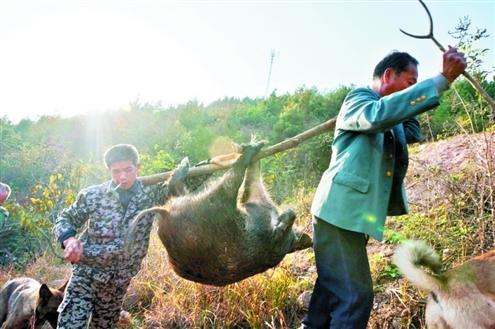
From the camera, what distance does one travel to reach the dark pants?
2773 millimetres

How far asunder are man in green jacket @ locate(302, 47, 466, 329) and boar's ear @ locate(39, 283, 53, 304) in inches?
130

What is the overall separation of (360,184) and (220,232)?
0.96 metres

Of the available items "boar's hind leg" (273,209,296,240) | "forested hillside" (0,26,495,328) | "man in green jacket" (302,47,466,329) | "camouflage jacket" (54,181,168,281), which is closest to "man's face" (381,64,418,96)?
"man in green jacket" (302,47,466,329)

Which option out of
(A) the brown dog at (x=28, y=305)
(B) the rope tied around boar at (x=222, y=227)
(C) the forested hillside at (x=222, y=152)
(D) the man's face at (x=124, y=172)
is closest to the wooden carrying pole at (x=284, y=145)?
(B) the rope tied around boar at (x=222, y=227)

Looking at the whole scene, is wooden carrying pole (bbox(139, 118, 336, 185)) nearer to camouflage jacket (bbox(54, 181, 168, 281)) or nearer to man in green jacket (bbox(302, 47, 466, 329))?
man in green jacket (bbox(302, 47, 466, 329))

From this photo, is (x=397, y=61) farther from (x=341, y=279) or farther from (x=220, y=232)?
(x=220, y=232)

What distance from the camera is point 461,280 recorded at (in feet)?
9.86

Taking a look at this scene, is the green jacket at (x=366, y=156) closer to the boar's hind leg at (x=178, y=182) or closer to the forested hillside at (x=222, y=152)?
the boar's hind leg at (x=178, y=182)

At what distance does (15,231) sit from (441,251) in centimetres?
1055

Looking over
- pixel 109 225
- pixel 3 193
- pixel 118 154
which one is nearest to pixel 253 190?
pixel 118 154

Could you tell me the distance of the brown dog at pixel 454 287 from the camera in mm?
2873

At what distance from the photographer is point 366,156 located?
288 centimetres

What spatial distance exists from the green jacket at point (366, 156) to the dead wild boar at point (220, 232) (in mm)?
539

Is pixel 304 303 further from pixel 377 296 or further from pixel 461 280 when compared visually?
pixel 461 280
